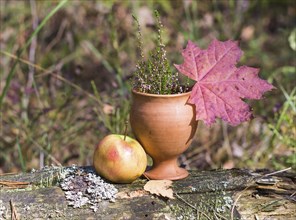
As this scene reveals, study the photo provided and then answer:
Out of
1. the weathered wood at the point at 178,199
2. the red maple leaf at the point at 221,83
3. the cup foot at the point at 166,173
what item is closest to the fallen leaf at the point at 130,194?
the weathered wood at the point at 178,199

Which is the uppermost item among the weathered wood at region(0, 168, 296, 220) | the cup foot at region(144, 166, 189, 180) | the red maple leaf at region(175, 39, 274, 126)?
the red maple leaf at region(175, 39, 274, 126)

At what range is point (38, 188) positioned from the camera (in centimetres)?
188

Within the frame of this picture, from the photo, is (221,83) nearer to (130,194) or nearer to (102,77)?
(130,194)

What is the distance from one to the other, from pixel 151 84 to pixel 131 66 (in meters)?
2.12

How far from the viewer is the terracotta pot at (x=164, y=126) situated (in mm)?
1870

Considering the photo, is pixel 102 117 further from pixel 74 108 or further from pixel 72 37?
pixel 72 37

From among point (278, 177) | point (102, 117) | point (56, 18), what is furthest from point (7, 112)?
point (278, 177)

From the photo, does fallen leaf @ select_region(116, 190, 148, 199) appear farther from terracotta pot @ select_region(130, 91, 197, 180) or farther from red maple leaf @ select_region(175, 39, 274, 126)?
red maple leaf @ select_region(175, 39, 274, 126)

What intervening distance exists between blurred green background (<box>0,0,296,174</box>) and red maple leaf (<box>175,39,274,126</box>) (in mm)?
365

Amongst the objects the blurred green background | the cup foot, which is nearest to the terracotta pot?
the cup foot

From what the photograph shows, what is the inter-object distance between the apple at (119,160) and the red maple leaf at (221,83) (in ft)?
0.89

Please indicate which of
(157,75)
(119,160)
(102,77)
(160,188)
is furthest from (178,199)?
(102,77)

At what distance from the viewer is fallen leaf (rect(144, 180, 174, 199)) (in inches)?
71.9

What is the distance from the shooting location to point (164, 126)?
6.19 ft
